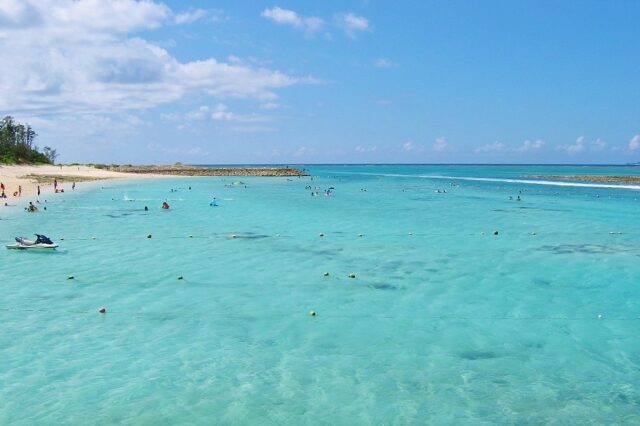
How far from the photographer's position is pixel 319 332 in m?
18.7

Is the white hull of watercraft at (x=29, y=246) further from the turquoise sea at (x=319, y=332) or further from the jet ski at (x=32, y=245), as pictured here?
the turquoise sea at (x=319, y=332)

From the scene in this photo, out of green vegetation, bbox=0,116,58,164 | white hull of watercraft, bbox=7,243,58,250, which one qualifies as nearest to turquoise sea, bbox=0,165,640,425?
white hull of watercraft, bbox=7,243,58,250

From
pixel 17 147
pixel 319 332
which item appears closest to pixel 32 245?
pixel 319 332

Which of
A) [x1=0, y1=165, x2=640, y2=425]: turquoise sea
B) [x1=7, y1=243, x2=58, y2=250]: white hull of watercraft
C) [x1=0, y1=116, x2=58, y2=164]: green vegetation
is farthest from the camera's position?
[x1=0, y1=116, x2=58, y2=164]: green vegetation

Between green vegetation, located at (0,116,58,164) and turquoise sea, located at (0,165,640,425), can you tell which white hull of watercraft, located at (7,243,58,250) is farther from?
green vegetation, located at (0,116,58,164)

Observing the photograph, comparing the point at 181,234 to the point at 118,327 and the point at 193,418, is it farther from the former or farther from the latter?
the point at 193,418

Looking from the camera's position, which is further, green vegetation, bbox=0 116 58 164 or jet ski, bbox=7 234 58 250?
green vegetation, bbox=0 116 58 164

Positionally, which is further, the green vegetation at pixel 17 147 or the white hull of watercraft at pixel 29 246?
the green vegetation at pixel 17 147

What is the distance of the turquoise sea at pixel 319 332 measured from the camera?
13461 mm

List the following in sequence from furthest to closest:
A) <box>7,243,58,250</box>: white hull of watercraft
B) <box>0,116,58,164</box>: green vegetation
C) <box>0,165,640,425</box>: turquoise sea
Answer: <box>0,116,58,164</box>: green vegetation, <box>7,243,58,250</box>: white hull of watercraft, <box>0,165,640,425</box>: turquoise sea

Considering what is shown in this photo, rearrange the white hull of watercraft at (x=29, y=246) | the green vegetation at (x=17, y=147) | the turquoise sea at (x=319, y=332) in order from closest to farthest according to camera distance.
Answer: the turquoise sea at (x=319, y=332) → the white hull of watercraft at (x=29, y=246) → the green vegetation at (x=17, y=147)

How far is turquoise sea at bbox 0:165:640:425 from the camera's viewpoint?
13461 mm

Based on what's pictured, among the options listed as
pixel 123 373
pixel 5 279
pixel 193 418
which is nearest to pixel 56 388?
pixel 123 373

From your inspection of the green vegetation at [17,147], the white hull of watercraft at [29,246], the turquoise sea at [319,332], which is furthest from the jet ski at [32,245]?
the green vegetation at [17,147]
